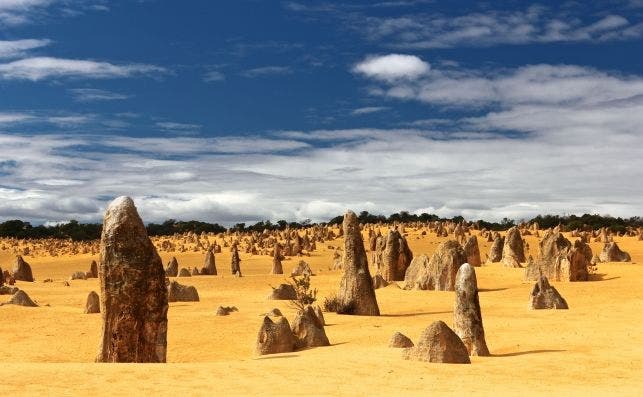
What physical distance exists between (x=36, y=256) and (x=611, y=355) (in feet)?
187

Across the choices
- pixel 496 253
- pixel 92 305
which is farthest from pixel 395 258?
pixel 92 305

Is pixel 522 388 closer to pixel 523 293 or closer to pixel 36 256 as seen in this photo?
pixel 523 293

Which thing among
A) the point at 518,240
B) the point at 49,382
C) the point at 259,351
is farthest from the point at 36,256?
the point at 49,382

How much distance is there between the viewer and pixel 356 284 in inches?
964

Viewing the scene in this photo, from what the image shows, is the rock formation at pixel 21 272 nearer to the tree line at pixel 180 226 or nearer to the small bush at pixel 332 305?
the small bush at pixel 332 305

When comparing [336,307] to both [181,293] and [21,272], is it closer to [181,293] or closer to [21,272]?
[181,293]

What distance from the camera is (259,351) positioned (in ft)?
55.7

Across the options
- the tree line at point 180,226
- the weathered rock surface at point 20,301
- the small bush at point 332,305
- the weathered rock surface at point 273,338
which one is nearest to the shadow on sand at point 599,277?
the small bush at point 332,305

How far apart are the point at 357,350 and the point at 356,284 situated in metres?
7.48

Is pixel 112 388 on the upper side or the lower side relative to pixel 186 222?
lower

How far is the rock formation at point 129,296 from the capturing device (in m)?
14.8

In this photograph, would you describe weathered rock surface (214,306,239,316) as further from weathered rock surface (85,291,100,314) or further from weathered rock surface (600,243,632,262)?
weathered rock surface (600,243,632,262)

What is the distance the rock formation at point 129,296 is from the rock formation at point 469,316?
5983 mm

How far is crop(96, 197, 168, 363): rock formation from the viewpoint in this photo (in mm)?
14812
